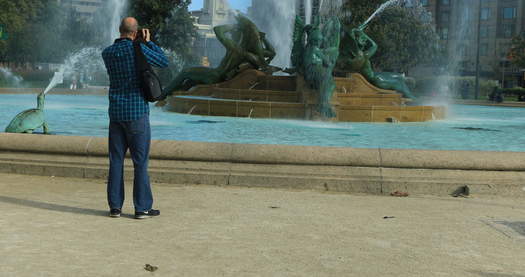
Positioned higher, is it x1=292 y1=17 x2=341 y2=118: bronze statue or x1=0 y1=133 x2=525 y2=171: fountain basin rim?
x1=292 y1=17 x2=341 y2=118: bronze statue

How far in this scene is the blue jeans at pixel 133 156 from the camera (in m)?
6.52

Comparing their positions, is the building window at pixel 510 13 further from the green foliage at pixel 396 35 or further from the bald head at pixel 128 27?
the bald head at pixel 128 27

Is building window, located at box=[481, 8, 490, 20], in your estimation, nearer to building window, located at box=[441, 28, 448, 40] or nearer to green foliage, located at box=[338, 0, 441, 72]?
building window, located at box=[441, 28, 448, 40]

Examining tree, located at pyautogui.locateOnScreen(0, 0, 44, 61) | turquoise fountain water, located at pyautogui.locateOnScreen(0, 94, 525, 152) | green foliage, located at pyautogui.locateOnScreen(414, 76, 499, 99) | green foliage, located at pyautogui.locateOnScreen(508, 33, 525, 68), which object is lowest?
green foliage, located at pyautogui.locateOnScreen(414, 76, 499, 99)

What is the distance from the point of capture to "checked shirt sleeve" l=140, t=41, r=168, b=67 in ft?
21.2

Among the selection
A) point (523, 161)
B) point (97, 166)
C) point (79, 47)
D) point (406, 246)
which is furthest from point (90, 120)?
point (79, 47)

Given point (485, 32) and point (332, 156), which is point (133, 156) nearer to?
point (332, 156)

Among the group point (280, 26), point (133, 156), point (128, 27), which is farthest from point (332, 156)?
point (280, 26)

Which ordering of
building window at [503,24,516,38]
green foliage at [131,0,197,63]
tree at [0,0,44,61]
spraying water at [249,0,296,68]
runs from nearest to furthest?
1. spraying water at [249,0,296,68]
2. green foliage at [131,0,197,63]
3. tree at [0,0,44,61]
4. building window at [503,24,516,38]

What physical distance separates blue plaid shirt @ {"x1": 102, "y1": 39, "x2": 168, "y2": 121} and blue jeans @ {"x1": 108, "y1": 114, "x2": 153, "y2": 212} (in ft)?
0.27

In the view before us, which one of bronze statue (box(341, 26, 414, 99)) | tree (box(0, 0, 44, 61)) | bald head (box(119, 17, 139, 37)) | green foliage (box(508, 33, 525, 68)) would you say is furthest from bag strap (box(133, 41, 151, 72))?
green foliage (box(508, 33, 525, 68))

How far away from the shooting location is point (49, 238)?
5.63 m

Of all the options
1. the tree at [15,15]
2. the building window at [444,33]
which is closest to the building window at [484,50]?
the building window at [444,33]

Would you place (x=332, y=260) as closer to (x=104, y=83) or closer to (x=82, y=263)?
(x=82, y=263)
